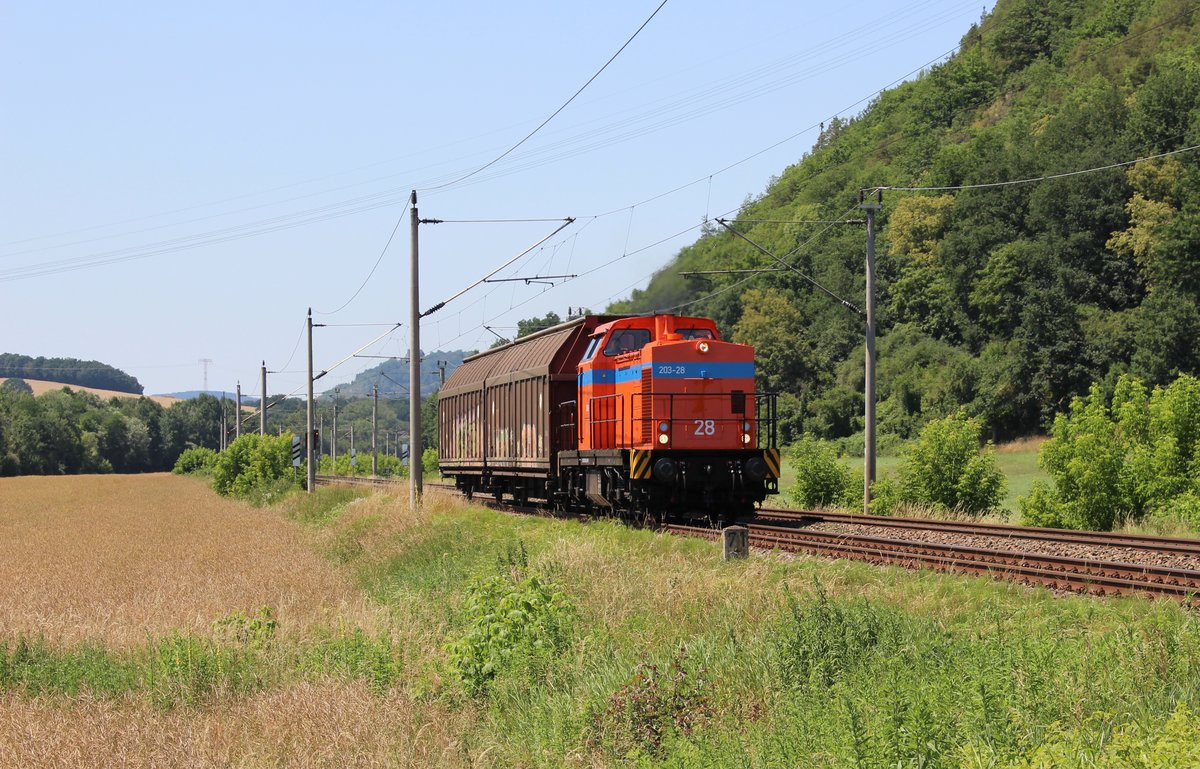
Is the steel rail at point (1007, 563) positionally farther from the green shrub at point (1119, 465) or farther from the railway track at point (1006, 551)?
the green shrub at point (1119, 465)

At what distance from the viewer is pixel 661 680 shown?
9.27 metres

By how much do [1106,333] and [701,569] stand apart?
188 feet

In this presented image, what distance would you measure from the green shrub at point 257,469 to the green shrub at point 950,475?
33527mm

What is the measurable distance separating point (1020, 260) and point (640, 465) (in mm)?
60061

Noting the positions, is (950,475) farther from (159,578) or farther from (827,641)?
(827,641)

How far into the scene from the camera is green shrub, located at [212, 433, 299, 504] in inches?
2223

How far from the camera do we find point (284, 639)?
43.9 feet

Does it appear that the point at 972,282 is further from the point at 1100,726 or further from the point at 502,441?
the point at 1100,726

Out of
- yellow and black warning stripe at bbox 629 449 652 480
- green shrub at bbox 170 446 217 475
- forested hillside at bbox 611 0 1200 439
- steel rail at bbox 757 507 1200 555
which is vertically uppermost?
forested hillside at bbox 611 0 1200 439

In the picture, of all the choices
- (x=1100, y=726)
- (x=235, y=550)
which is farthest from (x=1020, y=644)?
(x=235, y=550)

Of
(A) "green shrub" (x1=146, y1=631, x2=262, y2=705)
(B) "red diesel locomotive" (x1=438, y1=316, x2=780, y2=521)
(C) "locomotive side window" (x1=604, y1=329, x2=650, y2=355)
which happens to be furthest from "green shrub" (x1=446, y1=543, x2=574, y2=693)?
(C) "locomotive side window" (x1=604, y1=329, x2=650, y2=355)

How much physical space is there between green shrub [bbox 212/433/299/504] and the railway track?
3705 cm

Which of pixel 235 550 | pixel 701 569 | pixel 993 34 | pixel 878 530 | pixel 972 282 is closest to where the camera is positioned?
pixel 701 569

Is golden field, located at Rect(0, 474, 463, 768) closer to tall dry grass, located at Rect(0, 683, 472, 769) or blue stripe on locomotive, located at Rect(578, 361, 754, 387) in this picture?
tall dry grass, located at Rect(0, 683, 472, 769)
